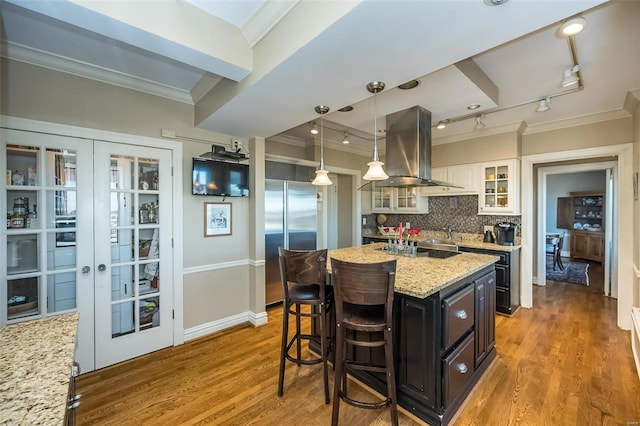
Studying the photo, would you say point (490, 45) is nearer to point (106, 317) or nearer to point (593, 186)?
point (106, 317)

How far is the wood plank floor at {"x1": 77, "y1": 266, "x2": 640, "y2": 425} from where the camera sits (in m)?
1.87

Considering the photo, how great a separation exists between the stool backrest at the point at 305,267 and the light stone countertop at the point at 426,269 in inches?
→ 12.8

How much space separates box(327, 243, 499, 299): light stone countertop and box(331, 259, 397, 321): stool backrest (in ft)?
0.46

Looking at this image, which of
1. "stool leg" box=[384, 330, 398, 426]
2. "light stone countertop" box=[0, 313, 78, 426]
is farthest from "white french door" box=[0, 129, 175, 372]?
"stool leg" box=[384, 330, 398, 426]

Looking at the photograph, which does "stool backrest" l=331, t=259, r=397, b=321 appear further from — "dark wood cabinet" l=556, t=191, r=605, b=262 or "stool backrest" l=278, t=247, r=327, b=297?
"dark wood cabinet" l=556, t=191, r=605, b=262

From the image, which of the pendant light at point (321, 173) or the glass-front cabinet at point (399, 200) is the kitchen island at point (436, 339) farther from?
the glass-front cabinet at point (399, 200)

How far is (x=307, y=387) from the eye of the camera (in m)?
2.18

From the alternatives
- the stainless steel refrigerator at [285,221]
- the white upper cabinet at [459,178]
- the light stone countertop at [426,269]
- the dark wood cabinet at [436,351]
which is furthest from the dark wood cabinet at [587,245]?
the stainless steel refrigerator at [285,221]

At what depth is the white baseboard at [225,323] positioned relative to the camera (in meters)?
3.02

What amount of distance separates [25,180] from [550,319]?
223 inches

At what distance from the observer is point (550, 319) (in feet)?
11.4

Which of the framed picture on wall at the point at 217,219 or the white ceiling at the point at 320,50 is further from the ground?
the white ceiling at the point at 320,50

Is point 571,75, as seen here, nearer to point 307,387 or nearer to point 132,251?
point 307,387

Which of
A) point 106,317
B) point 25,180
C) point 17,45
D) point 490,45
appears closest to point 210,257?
point 106,317
